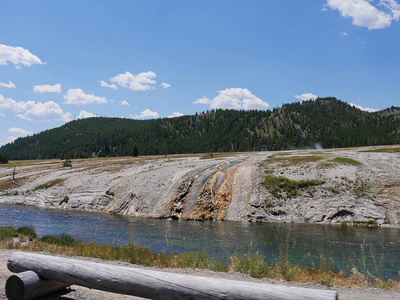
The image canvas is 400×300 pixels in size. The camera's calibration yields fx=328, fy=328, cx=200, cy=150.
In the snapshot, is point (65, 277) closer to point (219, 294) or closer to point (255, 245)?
point (219, 294)

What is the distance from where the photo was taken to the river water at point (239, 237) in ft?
69.0

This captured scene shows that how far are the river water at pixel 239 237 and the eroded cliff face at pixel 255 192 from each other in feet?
11.1

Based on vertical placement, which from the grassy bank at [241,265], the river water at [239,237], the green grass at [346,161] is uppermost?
the green grass at [346,161]

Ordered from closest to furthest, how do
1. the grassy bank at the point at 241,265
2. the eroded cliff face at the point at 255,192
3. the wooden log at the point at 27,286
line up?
the wooden log at the point at 27,286 < the grassy bank at the point at 241,265 < the eroded cliff face at the point at 255,192

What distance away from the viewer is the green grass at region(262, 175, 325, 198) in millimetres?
40688

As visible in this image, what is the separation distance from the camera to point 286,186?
138ft

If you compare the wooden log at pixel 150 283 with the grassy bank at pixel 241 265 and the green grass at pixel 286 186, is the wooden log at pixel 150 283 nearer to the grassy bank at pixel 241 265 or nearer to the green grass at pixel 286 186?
the grassy bank at pixel 241 265

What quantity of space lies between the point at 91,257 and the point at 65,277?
21.8ft

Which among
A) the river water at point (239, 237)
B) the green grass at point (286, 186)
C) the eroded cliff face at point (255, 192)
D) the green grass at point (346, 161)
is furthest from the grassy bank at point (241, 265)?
the green grass at point (346, 161)

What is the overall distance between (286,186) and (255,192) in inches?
160

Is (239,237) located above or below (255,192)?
below

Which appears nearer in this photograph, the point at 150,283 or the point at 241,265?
the point at 150,283

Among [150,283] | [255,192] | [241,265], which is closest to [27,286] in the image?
[150,283]

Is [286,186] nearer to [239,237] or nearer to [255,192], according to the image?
[255,192]
